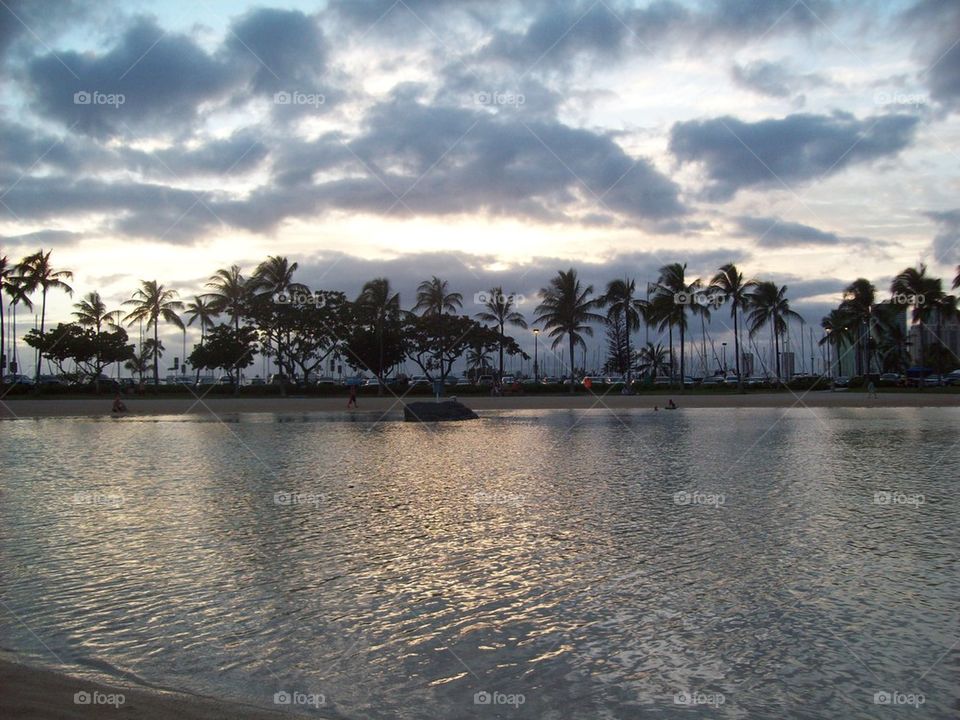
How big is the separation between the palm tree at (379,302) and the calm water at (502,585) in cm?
5137

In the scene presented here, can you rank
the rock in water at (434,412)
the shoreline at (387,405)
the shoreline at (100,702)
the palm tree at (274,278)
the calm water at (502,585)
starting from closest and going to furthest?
the shoreline at (100,702) → the calm water at (502,585) → the rock in water at (434,412) → the shoreline at (387,405) → the palm tree at (274,278)

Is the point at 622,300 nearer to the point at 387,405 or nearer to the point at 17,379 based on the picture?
the point at 387,405

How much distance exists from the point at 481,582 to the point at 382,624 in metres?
1.54

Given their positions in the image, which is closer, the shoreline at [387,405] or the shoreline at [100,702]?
the shoreline at [100,702]

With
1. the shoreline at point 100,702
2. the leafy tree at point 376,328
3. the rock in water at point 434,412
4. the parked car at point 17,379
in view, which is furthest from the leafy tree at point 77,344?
the shoreline at point 100,702

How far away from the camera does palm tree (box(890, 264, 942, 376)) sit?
65.1 m

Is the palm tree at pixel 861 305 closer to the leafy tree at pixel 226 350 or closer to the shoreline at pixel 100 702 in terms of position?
the leafy tree at pixel 226 350

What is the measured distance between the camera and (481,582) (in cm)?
776

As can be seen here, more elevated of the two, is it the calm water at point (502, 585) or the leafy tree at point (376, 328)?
the leafy tree at point (376, 328)

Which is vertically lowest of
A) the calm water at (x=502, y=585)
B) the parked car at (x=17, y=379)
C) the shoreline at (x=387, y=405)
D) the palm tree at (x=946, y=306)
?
the calm water at (x=502, y=585)

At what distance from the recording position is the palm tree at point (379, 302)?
2667 inches

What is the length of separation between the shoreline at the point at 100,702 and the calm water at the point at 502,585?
0.29 meters

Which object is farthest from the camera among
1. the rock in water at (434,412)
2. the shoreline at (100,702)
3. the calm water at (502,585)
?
the rock in water at (434,412)

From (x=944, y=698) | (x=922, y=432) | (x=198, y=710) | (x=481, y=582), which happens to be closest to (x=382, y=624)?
(x=481, y=582)
